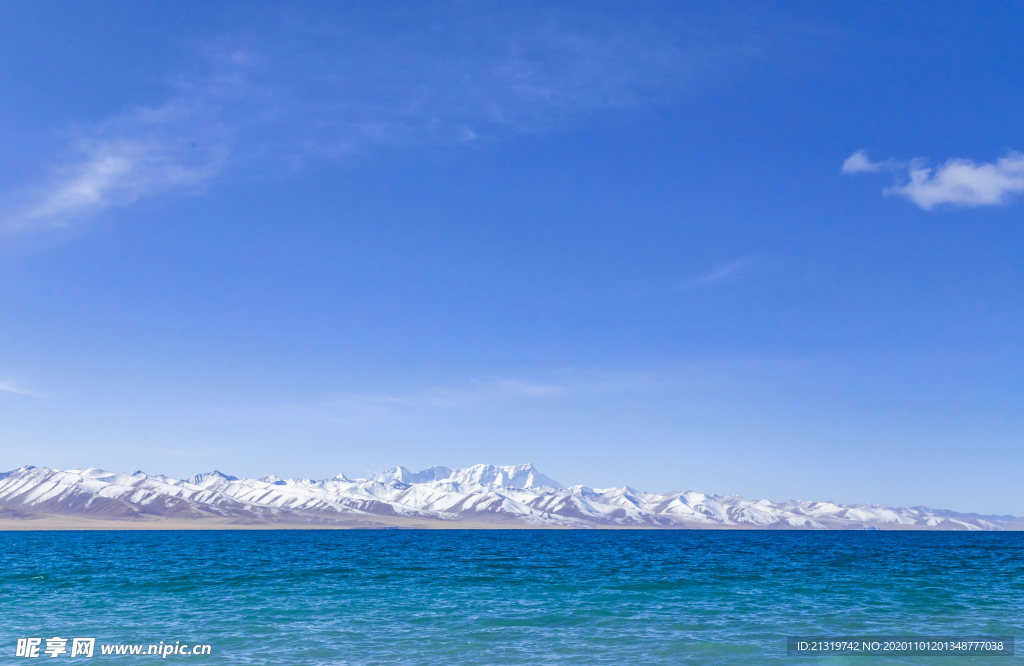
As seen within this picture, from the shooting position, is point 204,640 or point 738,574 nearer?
point 204,640

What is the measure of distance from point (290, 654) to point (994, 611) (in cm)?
3218

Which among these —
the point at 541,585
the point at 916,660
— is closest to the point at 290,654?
the point at 916,660

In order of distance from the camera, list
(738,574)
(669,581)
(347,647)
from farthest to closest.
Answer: (738,574) → (669,581) → (347,647)

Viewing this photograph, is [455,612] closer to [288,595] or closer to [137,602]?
[288,595]

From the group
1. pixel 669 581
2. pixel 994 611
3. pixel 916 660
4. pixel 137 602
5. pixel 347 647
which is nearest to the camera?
pixel 916 660

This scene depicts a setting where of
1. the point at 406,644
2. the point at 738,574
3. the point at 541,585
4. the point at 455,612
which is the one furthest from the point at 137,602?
the point at 738,574

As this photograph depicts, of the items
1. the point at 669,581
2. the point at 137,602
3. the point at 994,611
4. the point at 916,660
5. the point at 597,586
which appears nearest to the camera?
the point at 916,660

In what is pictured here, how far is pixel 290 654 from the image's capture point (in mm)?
26172

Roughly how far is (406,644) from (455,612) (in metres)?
8.14

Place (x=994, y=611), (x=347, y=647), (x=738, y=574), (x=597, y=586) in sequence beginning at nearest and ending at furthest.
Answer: (x=347, y=647)
(x=994, y=611)
(x=597, y=586)
(x=738, y=574)

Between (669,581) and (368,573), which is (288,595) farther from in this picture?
(669,581)

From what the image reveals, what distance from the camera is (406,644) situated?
28.2m

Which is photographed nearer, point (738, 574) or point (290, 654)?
point (290, 654)

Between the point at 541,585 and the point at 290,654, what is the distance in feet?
83.2
